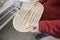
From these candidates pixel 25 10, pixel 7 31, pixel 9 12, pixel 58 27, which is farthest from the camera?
pixel 9 12

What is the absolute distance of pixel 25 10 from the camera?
0.93m

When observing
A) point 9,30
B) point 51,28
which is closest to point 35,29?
point 51,28

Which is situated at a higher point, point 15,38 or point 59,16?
point 59,16

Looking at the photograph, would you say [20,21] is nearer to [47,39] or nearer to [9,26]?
[47,39]

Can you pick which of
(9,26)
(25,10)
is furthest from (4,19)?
(25,10)

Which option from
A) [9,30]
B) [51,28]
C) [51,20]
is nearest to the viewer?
[51,28]

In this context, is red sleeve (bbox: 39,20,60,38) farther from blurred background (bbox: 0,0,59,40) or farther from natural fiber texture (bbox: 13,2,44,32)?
blurred background (bbox: 0,0,59,40)

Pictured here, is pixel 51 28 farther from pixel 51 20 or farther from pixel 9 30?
pixel 9 30

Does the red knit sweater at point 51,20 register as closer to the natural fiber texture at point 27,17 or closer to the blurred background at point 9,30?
the natural fiber texture at point 27,17

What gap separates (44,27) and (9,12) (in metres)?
1.12

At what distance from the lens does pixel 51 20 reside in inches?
31.1

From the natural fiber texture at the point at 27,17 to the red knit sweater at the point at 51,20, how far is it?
61 millimetres

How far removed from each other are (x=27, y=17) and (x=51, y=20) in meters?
0.18

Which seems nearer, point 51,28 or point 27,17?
point 51,28
